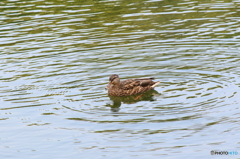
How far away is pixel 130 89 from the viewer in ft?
53.5

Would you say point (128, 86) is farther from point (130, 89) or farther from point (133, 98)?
point (133, 98)

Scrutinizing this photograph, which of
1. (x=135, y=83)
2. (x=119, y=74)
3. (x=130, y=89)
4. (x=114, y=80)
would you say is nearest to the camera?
(x=114, y=80)

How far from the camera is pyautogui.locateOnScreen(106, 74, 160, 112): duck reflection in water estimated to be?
1606cm

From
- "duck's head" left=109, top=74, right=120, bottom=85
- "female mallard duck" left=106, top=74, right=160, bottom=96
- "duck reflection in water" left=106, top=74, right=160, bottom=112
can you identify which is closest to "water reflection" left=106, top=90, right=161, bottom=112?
"duck reflection in water" left=106, top=74, right=160, bottom=112

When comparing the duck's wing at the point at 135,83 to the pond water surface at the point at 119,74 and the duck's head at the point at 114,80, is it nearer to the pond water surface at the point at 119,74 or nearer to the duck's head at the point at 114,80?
the duck's head at the point at 114,80

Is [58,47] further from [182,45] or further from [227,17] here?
[227,17]

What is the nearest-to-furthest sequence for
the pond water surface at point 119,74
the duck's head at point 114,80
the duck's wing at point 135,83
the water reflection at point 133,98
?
the pond water surface at point 119,74 < the water reflection at point 133,98 < the duck's head at point 114,80 < the duck's wing at point 135,83

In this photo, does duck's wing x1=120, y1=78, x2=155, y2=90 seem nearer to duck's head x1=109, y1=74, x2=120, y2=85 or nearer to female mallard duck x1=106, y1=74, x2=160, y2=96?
female mallard duck x1=106, y1=74, x2=160, y2=96

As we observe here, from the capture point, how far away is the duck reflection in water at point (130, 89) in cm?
1606

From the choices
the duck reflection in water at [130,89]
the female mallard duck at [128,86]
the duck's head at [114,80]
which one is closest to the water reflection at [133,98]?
the duck reflection in water at [130,89]

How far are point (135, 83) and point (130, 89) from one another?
271mm

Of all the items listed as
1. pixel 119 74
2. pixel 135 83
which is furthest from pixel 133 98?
pixel 119 74

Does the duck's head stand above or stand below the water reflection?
above

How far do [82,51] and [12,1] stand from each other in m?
9.85
